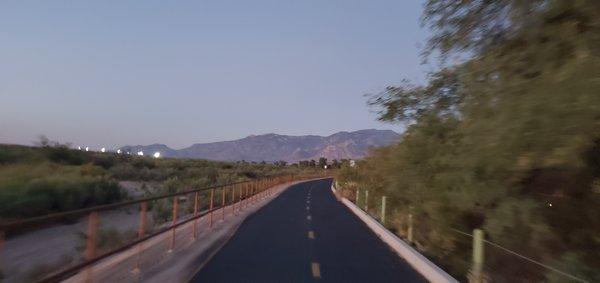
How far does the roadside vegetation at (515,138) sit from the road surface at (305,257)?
167 cm

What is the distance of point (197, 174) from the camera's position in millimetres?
80062

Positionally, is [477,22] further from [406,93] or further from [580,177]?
[406,93]

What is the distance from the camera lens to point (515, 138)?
26.3 feet

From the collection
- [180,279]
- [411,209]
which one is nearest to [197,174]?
[411,209]

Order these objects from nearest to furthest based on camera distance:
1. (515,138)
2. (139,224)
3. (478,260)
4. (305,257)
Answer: (515,138)
(478,260)
(305,257)
(139,224)

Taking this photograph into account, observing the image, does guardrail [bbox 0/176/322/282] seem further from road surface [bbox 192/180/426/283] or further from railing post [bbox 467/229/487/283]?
railing post [bbox 467/229/487/283]

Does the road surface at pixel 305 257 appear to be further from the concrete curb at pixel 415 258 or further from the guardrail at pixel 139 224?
the guardrail at pixel 139 224

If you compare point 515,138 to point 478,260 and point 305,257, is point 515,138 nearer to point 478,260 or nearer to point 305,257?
point 478,260

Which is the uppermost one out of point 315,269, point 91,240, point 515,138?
point 515,138

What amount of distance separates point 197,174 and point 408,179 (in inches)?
2413

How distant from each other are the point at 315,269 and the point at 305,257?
81.6 inches

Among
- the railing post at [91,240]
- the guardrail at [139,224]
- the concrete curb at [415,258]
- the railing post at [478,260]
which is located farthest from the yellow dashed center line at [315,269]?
the railing post at [91,240]

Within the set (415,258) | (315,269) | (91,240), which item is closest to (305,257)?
(315,269)

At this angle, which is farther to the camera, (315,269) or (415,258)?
(415,258)
